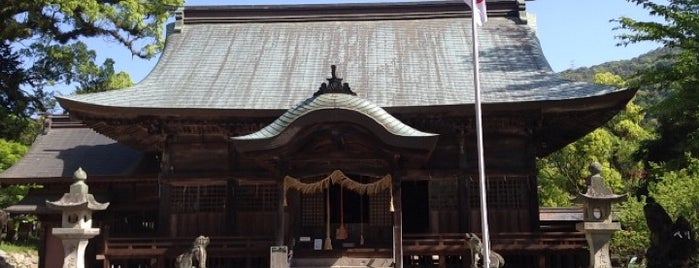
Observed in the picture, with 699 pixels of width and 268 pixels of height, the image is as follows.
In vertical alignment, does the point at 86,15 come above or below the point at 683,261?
above

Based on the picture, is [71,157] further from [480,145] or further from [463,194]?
[480,145]

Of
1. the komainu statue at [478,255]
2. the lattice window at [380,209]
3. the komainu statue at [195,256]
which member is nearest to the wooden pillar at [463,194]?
the lattice window at [380,209]

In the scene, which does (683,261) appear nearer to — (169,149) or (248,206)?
(248,206)

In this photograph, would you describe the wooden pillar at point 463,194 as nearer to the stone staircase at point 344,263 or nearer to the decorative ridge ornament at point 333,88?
the stone staircase at point 344,263

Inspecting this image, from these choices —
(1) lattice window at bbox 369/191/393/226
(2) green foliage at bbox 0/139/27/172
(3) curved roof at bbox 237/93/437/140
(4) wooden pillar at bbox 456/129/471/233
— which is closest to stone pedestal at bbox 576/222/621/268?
(4) wooden pillar at bbox 456/129/471/233

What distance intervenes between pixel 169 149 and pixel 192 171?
792 mm

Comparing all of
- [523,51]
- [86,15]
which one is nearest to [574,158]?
[523,51]

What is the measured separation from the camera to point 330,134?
12.2 metres

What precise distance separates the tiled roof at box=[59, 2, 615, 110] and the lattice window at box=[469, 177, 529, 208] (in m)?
2.01

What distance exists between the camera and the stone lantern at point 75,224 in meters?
12.6

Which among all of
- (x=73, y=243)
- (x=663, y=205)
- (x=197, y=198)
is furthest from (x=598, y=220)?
(x=73, y=243)

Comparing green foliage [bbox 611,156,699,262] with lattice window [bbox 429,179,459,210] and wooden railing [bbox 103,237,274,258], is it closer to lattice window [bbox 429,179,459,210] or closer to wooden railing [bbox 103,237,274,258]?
lattice window [bbox 429,179,459,210]

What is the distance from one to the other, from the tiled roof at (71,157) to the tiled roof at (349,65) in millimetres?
3097

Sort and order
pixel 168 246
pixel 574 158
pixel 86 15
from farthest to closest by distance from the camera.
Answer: pixel 574 158 → pixel 86 15 → pixel 168 246
